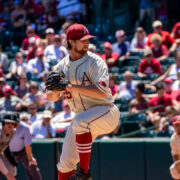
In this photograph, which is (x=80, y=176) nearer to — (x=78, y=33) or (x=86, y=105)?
(x=86, y=105)

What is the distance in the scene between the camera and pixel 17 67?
38.9ft

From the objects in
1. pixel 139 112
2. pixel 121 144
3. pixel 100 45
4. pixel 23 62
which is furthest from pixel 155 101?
pixel 23 62

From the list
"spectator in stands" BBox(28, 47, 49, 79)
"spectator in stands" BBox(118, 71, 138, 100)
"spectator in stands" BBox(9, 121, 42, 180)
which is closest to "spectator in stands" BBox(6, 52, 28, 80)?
"spectator in stands" BBox(28, 47, 49, 79)

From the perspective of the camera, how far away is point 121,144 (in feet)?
27.3

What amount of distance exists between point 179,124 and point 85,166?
2008mm

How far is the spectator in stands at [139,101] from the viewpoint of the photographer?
9656 mm

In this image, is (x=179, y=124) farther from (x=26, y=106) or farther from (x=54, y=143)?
(x=26, y=106)

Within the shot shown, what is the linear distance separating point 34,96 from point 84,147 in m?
5.56

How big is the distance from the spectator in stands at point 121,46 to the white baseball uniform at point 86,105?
6.27 m

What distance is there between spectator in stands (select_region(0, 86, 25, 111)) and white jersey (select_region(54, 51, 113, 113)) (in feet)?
16.9

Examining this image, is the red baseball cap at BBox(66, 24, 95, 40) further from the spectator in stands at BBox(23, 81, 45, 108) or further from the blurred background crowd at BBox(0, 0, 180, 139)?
the spectator in stands at BBox(23, 81, 45, 108)

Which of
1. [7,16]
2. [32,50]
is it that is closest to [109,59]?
[32,50]

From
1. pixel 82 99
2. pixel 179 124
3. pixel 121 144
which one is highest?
pixel 82 99

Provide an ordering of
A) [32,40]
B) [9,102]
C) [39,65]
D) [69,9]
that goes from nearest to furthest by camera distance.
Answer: [9,102]
[39,65]
[32,40]
[69,9]
